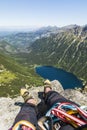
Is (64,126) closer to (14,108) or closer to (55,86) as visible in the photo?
(14,108)

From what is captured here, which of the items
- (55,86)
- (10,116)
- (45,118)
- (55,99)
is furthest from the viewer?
(55,86)

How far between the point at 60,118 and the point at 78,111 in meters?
0.83

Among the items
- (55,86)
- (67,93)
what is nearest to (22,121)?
(67,93)

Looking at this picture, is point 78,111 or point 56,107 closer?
point 78,111

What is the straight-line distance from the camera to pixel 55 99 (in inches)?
479

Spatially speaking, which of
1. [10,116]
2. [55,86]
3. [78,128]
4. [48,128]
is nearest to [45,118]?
[48,128]

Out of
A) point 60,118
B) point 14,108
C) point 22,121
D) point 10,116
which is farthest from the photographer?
point 14,108

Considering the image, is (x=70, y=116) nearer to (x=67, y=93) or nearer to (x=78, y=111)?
(x=78, y=111)

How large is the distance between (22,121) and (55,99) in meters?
3.77

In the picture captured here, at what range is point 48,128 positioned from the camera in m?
10.8

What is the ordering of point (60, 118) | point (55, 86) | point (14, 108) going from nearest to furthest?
point (60, 118), point (14, 108), point (55, 86)

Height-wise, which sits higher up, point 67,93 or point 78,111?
point 78,111

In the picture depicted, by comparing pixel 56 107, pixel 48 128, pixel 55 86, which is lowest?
pixel 55 86

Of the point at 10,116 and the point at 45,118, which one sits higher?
the point at 45,118
